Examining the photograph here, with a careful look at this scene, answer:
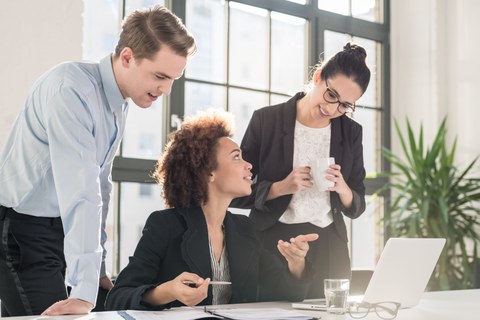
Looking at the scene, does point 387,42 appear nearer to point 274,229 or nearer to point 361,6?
point 361,6

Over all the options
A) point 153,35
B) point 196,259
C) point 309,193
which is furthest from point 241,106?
point 153,35

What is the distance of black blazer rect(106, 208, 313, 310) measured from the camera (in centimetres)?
208

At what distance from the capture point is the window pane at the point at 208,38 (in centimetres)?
427

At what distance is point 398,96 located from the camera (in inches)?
212

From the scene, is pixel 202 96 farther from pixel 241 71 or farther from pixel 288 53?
pixel 288 53

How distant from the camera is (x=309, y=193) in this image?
2590 mm

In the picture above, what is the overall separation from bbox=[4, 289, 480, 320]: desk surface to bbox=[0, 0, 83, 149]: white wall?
178 cm

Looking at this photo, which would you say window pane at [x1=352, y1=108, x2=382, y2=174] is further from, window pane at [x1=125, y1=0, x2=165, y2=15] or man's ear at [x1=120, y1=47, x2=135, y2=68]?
man's ear at [x1=120, y1=47, x2=135, y2=68]

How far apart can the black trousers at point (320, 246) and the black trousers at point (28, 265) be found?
35.7 inches

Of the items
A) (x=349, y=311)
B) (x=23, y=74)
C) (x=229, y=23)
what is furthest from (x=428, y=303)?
(x=229, y=23)

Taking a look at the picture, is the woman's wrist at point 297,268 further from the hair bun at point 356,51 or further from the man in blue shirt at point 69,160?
the hair bun at point 356,51

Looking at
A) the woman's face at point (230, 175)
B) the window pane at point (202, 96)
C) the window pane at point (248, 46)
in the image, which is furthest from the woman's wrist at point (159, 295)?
the window pane at point (248, 46)

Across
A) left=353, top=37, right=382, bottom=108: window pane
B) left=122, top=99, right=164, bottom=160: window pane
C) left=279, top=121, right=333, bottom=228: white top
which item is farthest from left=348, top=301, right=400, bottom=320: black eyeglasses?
left=353, top=37, right=382, bottom=108: window pane

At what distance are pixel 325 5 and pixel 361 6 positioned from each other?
1.29 ft
